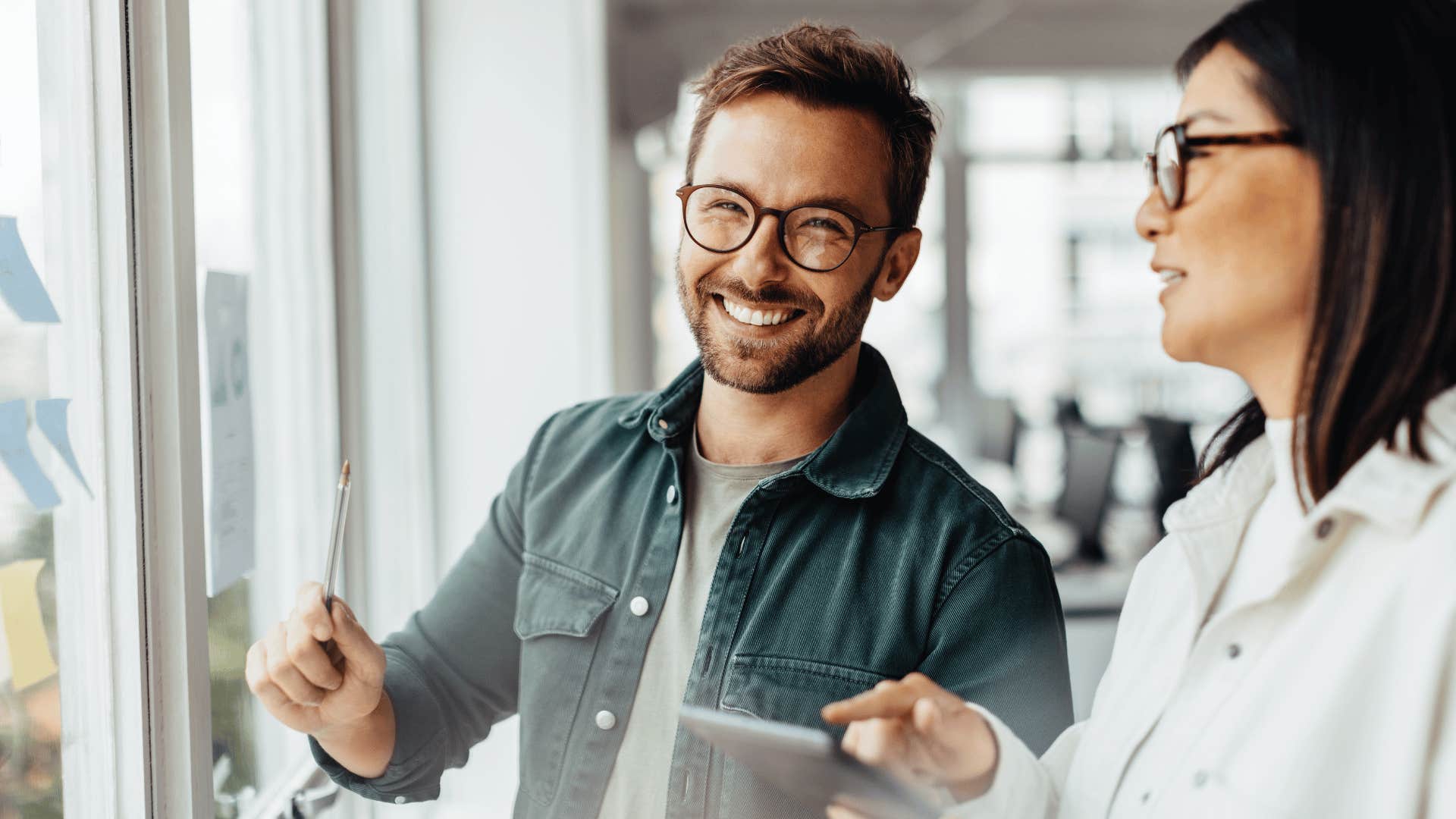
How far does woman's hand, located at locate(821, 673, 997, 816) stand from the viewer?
948 mm

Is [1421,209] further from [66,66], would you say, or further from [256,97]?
[256,97]

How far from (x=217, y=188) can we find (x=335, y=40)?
25.8 inches

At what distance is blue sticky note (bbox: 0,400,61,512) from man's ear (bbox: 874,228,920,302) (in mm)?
870

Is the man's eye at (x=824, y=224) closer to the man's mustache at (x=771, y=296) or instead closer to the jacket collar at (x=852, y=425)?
the man's mustache at (x=771, y=296)

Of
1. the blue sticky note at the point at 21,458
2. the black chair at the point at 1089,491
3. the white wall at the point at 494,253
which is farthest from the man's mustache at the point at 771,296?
the black chair at the point at 1089,491

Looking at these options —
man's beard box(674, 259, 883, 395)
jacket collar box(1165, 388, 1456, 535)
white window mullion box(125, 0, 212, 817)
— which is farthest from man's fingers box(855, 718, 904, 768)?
white window mullion box(125, 0, 212, 817)

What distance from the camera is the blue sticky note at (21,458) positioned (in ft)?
3.12

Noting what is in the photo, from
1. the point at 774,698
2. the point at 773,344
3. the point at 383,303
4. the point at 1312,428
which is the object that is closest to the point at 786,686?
the point at 774,698

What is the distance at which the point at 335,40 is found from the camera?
205cm

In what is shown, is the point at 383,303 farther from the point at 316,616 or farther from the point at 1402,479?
the point at 1402,479

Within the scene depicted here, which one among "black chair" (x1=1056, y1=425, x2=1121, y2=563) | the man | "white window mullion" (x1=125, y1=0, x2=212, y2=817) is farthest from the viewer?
"black chair" (x1=1056, y1=425, x2=1121, y2=563)

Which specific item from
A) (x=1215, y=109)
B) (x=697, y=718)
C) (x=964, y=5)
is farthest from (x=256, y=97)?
(x=964, y=5)

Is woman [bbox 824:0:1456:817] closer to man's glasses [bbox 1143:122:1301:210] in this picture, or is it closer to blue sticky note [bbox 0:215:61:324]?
man's glasses [bbox 1143:122:1301:210]

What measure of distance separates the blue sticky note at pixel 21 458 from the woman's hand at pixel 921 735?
0.68 metres
